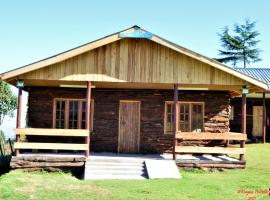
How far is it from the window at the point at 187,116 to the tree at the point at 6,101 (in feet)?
82.4

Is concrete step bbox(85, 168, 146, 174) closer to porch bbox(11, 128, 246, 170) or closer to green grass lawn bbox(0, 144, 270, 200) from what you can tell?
green grass lawn bbox(0, 144, 270, 200)

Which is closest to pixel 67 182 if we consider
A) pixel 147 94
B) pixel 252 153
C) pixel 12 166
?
pixel 12 166

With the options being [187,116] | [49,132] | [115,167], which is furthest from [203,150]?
[49,132]

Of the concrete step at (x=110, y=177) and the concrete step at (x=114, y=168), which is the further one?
the concrete step at (x=114, y=168)

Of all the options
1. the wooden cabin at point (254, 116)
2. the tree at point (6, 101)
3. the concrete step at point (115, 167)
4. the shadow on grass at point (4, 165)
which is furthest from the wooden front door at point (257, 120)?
the tree at point (6, 101)

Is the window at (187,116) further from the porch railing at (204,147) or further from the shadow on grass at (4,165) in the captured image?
the shadow on grass at (4,165)

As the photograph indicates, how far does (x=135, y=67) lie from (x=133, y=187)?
18.1 ft

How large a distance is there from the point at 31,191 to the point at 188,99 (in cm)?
992

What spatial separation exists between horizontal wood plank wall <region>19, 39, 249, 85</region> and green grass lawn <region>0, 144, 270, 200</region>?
3780 mm

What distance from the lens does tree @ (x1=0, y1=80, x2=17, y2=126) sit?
40.7 m

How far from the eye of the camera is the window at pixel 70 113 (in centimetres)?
1945

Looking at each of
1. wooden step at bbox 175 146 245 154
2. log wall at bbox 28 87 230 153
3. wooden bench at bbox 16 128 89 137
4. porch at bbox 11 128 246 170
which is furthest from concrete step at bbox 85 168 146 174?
log wall at bbox 28 87 230 153

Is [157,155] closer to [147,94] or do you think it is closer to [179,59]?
[147,94]

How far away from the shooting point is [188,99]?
19.8 metres
